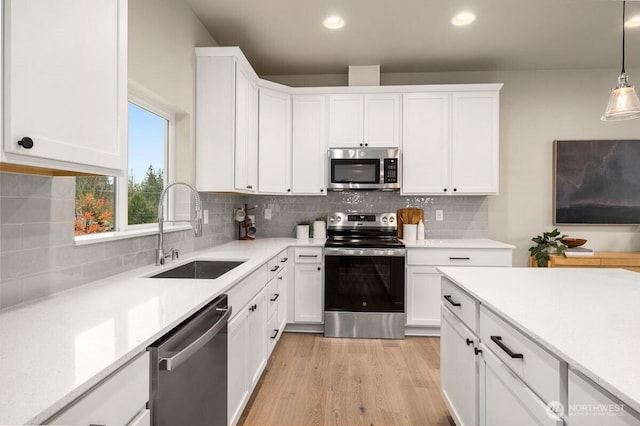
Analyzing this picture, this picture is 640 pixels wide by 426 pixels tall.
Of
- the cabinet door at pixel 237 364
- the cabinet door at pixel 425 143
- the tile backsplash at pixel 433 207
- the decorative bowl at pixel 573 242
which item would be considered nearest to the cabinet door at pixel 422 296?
the tile backsplash at pixel 433 207

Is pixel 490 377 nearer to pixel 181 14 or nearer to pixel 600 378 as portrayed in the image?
pixel 600 378

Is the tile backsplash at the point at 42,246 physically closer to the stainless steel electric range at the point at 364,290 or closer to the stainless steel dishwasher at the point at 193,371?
the stainless steel dishwasher at the point at 193,371

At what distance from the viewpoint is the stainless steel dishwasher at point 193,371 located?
40.3 inches

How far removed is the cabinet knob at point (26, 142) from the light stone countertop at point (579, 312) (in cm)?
145

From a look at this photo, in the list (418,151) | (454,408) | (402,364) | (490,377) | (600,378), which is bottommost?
(402,364)

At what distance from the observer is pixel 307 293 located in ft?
11.0

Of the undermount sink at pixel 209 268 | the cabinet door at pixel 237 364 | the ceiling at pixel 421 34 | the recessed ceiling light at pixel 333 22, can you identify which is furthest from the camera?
the recessed ceiling light at pixel 333 22

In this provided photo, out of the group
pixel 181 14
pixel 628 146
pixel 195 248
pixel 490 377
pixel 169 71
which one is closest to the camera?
pixel 490 377

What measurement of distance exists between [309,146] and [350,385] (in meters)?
2.29

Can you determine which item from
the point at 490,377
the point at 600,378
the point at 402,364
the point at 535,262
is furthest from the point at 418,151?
the point at 600,378

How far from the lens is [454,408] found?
1797 millimetres

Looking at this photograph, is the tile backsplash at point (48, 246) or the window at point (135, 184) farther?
the window at point (135, 184)

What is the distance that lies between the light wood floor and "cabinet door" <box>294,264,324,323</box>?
0.25 m

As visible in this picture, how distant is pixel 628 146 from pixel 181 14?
4630 mm
